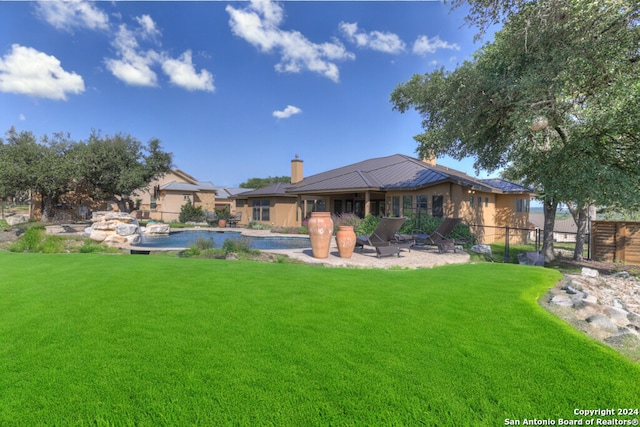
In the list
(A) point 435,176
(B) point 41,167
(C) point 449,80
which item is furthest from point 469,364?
(B) point 41,167

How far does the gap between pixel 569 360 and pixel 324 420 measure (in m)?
2.18

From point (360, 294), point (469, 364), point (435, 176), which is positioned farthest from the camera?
point (435, 176)

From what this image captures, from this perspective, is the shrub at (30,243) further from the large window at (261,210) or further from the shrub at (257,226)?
the large window at (261,210)

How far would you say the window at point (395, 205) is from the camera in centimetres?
1702

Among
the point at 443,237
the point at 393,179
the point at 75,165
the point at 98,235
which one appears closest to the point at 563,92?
the point at 443,237

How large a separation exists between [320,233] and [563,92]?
21.5 ft

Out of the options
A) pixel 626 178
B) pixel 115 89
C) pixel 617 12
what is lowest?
pixel 626 178

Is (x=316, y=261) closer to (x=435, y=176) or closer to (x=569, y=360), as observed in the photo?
(x=569, y=360)

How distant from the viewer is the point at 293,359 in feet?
8.75

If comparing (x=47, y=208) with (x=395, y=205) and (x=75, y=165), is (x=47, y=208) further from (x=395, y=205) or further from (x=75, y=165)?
(x=395, y=205)

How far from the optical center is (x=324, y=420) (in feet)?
6.54

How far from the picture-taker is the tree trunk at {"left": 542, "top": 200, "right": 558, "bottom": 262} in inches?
464

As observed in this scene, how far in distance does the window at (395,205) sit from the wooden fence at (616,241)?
792 cm

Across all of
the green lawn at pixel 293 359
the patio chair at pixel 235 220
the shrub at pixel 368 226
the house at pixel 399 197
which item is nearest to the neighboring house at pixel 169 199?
the patio chair at pixel 235 220
